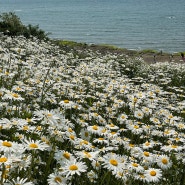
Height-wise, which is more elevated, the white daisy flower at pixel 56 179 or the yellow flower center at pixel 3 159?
the yellow flower center at pixel 3 159

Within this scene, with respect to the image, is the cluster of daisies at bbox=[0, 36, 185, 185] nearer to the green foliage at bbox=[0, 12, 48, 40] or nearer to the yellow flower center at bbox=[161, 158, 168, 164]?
the yellow flower center at bbox=[161, 158, 168, 164]

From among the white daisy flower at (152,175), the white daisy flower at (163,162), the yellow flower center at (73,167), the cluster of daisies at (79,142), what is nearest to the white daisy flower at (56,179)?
the cluster of daisies at (79,142)

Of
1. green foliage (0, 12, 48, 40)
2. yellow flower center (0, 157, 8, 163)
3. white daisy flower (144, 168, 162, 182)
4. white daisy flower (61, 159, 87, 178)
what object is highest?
green foliage (0, 12, 48, 40)

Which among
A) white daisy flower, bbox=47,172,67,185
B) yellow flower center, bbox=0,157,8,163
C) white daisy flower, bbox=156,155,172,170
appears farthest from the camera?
white daisy flower, bbox=156,155,172,170

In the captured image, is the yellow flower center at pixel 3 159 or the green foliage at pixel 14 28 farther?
the green foliage at pixel 14 28

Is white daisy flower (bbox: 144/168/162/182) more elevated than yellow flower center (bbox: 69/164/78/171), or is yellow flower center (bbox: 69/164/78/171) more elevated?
yellow flower center (bbox: 69/164/78/171)

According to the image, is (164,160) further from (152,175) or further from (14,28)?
(14,28)

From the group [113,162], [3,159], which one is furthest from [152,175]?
[3,159]

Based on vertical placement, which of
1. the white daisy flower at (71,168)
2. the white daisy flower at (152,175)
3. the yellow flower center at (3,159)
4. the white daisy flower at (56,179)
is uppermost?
the yellow flower center at (3,159)

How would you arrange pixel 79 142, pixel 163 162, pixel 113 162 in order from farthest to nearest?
pixel 163 162
pixel 79 142
pixel 113 162

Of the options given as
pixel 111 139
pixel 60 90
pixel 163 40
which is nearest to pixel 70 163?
pixel 111 139

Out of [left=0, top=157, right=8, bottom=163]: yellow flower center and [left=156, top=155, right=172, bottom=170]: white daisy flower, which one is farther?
[left=156, top=155, right=172, bottom=170]: white daisy flower

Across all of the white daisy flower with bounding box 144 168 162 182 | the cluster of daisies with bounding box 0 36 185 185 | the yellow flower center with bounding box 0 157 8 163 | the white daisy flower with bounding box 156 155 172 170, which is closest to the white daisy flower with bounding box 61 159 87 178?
the cluster of daisies with bounding box 0 36 185 185

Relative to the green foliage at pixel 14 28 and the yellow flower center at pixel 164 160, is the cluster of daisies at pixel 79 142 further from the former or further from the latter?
the green foliage at pixel 14 28
